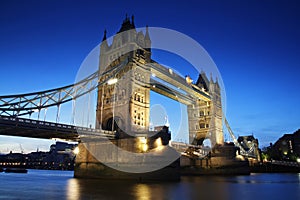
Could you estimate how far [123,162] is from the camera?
28.2 meters

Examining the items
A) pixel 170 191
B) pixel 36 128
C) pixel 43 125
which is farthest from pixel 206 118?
pixel 170 191

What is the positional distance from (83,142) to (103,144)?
286 centimetres

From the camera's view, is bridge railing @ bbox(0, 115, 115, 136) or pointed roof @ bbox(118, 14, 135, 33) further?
pointed roof @ bbox(118, 14, 135, 33)

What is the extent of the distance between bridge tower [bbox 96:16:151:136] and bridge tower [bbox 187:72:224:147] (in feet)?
90.4

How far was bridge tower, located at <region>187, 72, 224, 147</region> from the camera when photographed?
60438mm

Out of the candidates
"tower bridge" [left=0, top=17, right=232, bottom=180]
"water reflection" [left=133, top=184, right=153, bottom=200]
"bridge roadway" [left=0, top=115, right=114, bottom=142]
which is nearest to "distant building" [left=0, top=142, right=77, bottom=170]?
"tower bridge" [left=0, top=17, right=232, bottom=180]

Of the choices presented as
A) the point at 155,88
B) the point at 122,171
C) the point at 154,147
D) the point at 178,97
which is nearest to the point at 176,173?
the point at 154,147

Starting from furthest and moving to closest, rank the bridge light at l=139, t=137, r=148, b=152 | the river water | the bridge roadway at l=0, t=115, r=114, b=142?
the bridge light at l=139, t=137, r=148, b=152, the bridge roadway at l=0, t=115, r=114, b=142, the river water

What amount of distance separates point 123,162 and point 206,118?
3738cm

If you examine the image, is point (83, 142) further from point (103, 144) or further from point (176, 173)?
point (176, 173)

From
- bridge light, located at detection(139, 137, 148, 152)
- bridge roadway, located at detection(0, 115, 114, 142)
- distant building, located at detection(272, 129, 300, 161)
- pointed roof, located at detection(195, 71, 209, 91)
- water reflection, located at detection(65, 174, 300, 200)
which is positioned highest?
pointed roof, located at detection(195, 71, 209, 91)

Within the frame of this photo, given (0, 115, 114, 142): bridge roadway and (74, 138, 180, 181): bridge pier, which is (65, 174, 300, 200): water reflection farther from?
(0, 115, 114, 142): bridge roadway

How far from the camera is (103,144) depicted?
30672 mm

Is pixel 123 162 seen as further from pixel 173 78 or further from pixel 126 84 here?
pixel 173 78
